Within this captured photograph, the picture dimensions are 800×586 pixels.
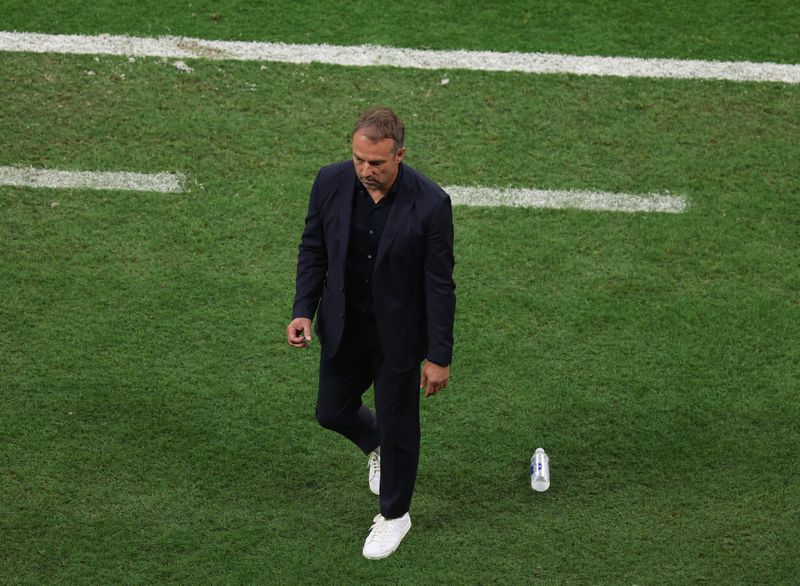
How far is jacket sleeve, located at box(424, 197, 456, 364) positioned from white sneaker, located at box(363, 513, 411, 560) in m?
0.99

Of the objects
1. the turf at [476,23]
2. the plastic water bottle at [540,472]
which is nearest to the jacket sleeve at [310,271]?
the plastic water bottle at [540,472]

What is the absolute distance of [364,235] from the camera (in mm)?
5141

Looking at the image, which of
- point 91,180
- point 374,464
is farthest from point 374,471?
point 91,180

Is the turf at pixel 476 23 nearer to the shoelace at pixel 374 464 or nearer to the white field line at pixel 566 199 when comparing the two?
the white field line at pixel 566 199

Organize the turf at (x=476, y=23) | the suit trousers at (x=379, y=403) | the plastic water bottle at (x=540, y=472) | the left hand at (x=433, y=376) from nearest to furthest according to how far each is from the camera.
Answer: the left hand at (x=433, y=376) → the suit trousers at (x=379, y=403) → the plastic water bottle at (x=540, y=472) → the turf at (x=476, y=23)

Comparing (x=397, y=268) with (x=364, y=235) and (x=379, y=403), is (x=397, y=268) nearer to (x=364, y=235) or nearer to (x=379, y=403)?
(x=364, y=235)

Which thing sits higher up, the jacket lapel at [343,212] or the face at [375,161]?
the face at [375,161]

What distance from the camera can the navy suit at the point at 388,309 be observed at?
505 cm

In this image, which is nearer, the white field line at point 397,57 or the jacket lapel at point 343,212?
the jacket lapel at point 343,212

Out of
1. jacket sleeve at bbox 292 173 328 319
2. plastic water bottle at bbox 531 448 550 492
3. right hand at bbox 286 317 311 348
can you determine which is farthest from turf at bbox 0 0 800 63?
right hand at bbox 286 317 311 348

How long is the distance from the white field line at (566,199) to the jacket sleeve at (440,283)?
278 cm

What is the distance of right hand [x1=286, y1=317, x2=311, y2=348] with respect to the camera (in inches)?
210

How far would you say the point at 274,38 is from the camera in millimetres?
9297

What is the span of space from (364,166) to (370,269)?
1.72 ft
